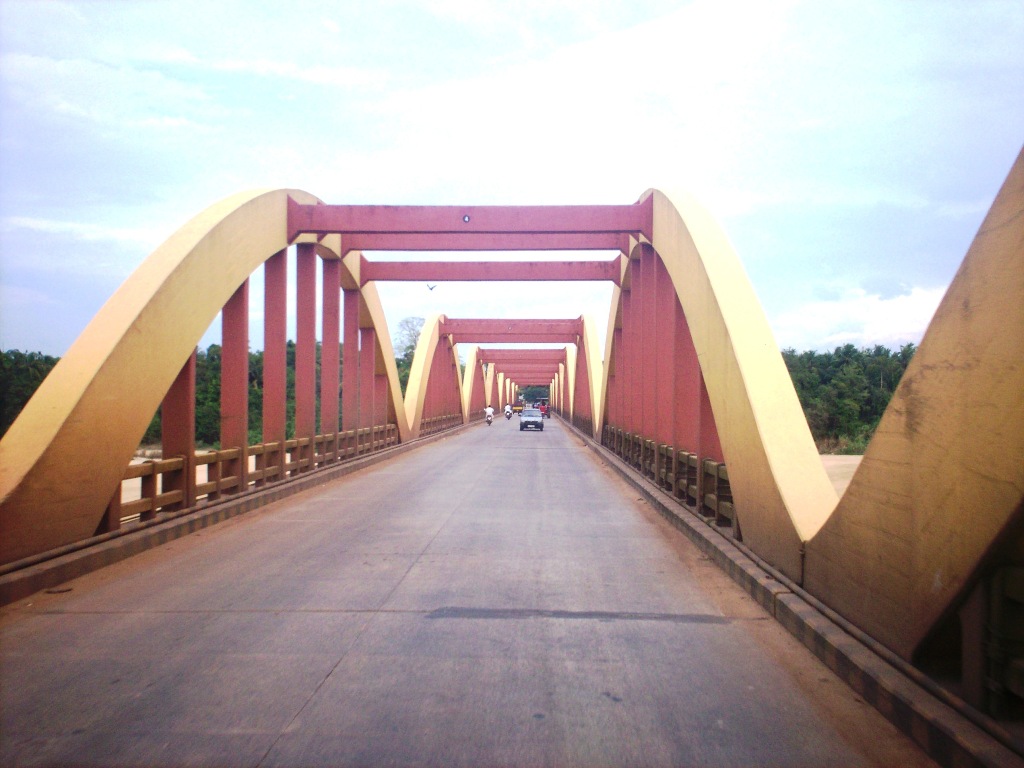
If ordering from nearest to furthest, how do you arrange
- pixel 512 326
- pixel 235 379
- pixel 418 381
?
pixel 235 379 < pixel 418 381 < pixel 512 326

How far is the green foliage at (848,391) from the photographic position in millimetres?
12195

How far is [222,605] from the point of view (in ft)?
18.2

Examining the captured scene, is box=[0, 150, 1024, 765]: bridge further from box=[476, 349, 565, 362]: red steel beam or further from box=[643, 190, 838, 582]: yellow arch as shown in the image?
box=[476, 349, 565, 362]: red steel beam

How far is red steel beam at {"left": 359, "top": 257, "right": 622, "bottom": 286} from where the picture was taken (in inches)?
787

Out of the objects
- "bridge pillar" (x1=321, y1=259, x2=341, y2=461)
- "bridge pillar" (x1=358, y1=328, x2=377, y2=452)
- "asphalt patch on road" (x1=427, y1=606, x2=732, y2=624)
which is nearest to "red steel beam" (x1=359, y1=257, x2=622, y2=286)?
"bridge pillar" (x1=358, y1=328, x2=377, y2=452)

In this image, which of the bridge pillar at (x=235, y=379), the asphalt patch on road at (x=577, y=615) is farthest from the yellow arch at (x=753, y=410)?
the bridge pillar at (x=235, y=379)

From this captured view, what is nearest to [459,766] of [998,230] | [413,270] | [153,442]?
[998,230]

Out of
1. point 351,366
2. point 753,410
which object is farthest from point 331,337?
point 753,410

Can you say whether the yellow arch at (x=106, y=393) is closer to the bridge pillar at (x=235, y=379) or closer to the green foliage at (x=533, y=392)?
the bridge pillar at (x=235, y=379)

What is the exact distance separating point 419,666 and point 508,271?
16333 mm

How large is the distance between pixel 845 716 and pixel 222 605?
381cm

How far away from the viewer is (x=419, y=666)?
4242 mm

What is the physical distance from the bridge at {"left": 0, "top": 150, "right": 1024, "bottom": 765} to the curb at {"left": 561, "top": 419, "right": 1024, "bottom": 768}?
0.02 meters

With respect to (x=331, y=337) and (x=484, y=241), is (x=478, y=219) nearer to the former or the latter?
(x=484, y=241)
